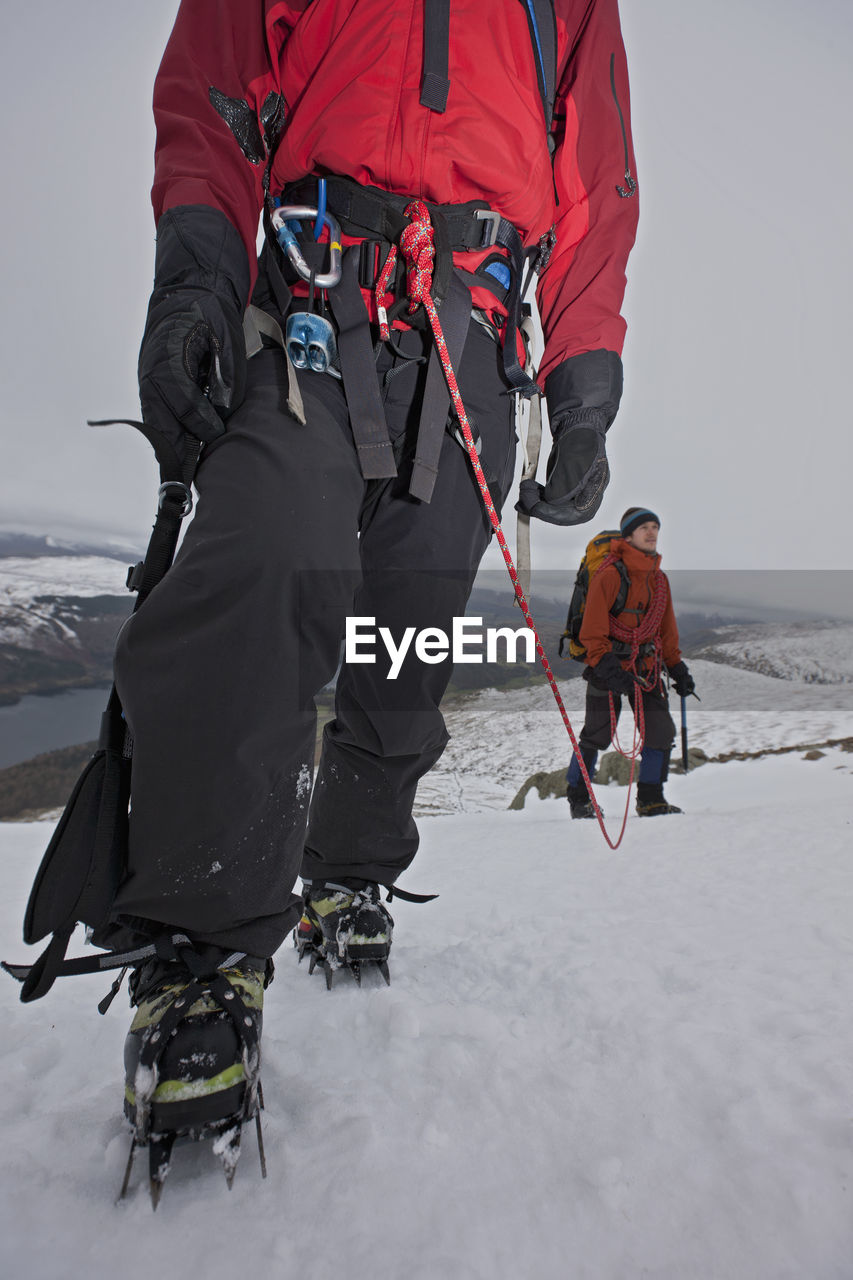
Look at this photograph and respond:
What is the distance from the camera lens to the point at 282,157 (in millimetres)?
1217

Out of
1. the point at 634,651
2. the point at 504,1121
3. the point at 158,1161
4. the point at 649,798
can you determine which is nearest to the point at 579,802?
the point at 649,798

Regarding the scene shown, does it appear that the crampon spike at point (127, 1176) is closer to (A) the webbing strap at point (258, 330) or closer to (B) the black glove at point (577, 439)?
(A) the webbing strap at point (258, 330)

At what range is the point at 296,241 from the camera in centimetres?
118

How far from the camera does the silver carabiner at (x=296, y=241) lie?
3.72 ft

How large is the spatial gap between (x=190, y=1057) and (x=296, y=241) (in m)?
1.32

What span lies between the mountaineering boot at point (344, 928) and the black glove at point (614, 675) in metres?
3.70

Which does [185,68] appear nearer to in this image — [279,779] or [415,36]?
[415,36]

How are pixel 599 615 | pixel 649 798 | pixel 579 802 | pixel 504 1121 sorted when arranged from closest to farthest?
pixel 504 1121 < pixel 649 798 < pixel 599 615 < pixel 579 802

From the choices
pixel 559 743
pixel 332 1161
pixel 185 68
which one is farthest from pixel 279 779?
pixel 559 743

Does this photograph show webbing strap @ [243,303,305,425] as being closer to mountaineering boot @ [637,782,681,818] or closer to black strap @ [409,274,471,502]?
black strap @ [409,274,471,502]

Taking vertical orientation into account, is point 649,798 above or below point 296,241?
below

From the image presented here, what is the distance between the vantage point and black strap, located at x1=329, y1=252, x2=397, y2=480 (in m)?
1.11

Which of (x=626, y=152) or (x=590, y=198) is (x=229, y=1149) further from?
(x=626, y=152)

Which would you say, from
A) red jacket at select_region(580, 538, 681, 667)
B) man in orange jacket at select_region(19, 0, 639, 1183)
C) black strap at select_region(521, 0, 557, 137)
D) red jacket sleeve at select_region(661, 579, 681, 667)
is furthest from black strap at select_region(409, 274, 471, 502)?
red jacket sleeve at select_region(661, 579, 681, 667)
